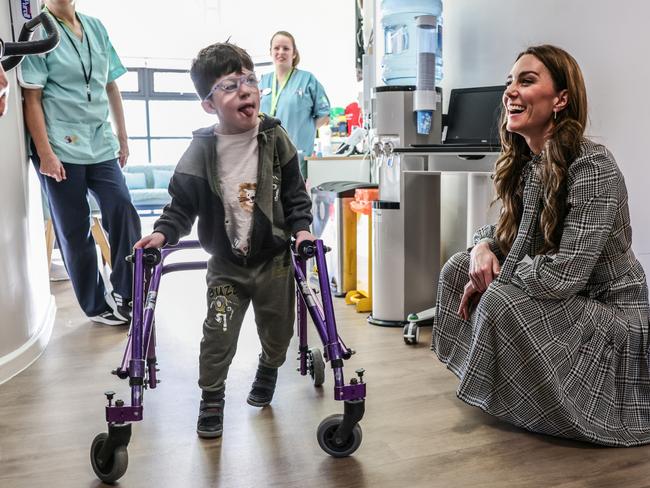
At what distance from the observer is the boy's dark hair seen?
1598 millimetres

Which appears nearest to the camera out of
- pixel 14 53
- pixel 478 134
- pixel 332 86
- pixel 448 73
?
pixel 14 53

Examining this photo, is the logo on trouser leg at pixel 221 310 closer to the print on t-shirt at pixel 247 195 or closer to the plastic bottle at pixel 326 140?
the print on t-shirt at pixel 247 195

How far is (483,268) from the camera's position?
170cm

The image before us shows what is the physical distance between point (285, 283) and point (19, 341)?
1128 millimetres

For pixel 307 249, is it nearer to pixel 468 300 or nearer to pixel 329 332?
pixel 329 332

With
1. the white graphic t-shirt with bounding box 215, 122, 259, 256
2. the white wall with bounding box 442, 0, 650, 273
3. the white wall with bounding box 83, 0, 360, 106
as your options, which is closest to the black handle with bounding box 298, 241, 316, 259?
the white graphic t-shirt with bounding box 215, 122, 259, 256

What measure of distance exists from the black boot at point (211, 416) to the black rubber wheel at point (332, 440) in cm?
30

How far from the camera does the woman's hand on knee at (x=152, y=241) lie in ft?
4.82

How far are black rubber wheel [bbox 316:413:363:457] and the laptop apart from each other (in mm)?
1203

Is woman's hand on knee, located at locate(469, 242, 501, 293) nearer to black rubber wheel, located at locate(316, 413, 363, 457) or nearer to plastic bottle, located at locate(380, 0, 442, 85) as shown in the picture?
black rubber wheel, located at locate(316, 413, 363, 457)

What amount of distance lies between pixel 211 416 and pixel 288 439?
0.21 m

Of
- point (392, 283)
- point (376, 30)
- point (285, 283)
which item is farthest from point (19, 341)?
point (376, 30)

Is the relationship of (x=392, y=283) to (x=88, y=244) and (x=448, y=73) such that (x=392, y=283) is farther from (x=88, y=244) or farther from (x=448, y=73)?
(x=88, y=244)

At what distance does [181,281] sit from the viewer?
152 inches
